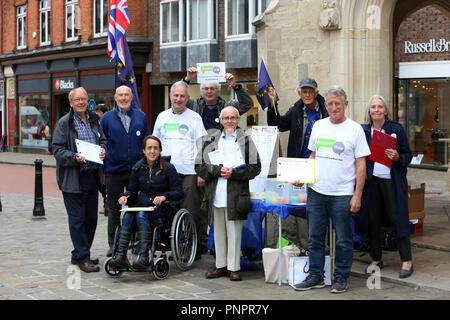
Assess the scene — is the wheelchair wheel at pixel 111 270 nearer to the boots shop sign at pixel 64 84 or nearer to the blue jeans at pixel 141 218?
the blue jeans at pixel 141 218

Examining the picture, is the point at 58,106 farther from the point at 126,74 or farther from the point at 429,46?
the point at 126,74

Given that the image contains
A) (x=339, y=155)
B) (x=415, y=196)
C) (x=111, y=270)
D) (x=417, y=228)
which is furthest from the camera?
(x=417, y=228)

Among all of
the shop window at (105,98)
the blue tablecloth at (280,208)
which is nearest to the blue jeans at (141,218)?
the blue tablecloth at (280,208)

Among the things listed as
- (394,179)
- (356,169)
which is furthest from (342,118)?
(394,179)

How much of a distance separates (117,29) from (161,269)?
17.5 ft

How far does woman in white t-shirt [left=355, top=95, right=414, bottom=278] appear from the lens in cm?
685

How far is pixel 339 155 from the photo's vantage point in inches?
249

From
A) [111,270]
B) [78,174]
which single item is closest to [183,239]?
[111,270]

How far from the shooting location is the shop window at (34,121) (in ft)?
111

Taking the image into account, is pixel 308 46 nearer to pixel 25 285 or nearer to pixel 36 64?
pixel 25 285

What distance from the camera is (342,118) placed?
641 centimetres

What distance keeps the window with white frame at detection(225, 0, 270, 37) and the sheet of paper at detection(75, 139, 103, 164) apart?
1692 cm

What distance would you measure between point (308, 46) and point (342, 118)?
116 inches
